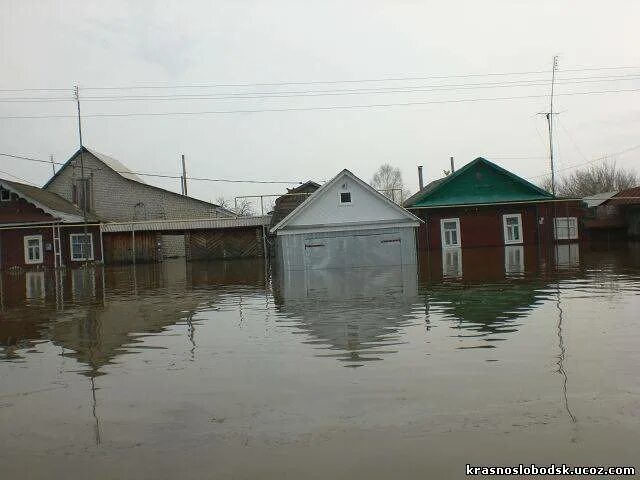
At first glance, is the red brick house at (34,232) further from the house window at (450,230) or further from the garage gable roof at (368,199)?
the house window at (450,230)

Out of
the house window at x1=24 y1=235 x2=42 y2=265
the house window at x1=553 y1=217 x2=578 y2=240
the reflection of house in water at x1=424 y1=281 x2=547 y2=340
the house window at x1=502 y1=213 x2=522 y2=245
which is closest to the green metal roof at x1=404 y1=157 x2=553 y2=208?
the house window at x1=502 y1=213 x2=522 y2=245

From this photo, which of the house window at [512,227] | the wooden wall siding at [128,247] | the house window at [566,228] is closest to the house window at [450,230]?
the house window at [512,227]

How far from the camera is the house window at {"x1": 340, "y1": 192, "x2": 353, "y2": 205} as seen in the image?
27.8 m

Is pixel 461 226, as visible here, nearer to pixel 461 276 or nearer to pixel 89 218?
pixel 461 276

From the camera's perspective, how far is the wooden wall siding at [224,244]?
41812 mm

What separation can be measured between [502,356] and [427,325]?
269 centimetres

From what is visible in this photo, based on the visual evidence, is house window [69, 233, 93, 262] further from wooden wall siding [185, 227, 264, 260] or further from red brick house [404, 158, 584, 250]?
red brick house [404, 158, 584, 250]

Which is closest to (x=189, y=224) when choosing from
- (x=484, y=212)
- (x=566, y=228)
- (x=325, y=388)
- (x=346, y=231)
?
(x=346, y=231)

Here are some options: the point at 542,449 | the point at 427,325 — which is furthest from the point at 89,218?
the point at 542,449

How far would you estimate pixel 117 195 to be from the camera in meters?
47.7

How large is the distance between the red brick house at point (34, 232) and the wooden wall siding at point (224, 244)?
6.30m

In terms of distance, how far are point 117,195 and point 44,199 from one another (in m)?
7.64

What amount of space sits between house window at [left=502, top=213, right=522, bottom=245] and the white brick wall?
22578 millimetres

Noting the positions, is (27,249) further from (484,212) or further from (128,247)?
(484,212)
